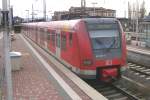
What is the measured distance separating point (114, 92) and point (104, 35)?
91.7 inches

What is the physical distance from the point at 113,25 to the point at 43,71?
3414mm

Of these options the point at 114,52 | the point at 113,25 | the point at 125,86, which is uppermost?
the point at 113,25

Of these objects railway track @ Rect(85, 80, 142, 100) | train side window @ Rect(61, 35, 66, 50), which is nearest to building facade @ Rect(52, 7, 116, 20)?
train side window @ Rect(61, 35, 66, 50)

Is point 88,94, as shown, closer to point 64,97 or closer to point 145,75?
point 64,97

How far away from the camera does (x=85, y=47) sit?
14.3 m

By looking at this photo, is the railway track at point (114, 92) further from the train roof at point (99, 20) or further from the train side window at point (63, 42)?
the train roof at point (99, 20)

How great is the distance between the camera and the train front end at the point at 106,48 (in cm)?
1444

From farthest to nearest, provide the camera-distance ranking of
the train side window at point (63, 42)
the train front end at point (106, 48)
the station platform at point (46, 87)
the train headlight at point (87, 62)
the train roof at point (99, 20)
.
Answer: the train side window at point (63, 42)
the train roof at point (99, 20)
the train front end at point (106, 48)
the train headlight at point (87, 62)
the station platform at point (46, 87)

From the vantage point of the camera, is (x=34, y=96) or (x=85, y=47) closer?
(x=34, y=96)

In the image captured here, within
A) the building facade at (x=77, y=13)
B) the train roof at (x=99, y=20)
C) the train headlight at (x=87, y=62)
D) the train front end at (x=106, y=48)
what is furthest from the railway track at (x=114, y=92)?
the building facade at (x=77, y=13)

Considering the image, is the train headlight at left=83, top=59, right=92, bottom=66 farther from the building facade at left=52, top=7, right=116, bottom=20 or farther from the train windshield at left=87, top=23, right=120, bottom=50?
the building facade at left=52, top=7, right=116, bottom=20

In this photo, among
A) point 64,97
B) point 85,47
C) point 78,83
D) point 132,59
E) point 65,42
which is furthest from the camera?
point 132,59

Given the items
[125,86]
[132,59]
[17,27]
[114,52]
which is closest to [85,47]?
[114,52]

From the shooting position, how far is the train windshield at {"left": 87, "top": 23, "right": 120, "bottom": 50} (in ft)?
48.4
